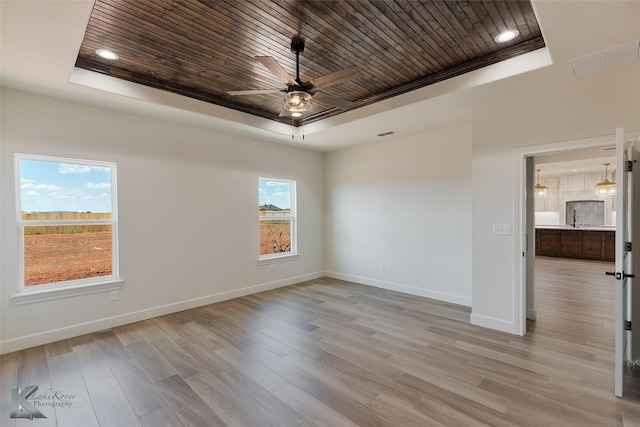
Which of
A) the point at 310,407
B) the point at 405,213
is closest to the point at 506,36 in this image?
the point at 405,213

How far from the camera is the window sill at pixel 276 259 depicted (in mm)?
5305

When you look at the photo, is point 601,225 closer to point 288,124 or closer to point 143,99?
point 288,124

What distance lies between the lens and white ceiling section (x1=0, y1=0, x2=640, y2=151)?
77.2 inches

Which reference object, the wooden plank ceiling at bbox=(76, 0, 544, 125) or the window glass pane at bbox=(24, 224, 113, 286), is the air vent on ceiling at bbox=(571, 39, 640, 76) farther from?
the window glass pane at bbox=(24, 224, 113, 286)

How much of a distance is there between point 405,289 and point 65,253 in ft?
16.1

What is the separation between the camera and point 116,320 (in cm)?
367

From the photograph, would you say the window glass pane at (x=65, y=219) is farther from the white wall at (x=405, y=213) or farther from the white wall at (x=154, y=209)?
the white wall at (x=405, y=213)

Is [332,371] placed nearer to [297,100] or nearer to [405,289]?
[297,100]

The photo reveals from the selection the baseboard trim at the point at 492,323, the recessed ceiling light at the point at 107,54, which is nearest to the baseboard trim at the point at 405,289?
the baseboard trim at the point at 492,323

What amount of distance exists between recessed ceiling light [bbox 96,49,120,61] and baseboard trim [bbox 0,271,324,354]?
3.00 metres

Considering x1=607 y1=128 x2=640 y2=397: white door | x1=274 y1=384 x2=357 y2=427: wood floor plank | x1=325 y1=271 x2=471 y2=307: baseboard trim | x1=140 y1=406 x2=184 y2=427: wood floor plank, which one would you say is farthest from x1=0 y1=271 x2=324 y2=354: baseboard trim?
x1=607 y1=128 x2=640 y2=397: white door

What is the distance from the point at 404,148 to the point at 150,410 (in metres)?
4.79

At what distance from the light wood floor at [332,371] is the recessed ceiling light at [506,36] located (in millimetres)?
3002

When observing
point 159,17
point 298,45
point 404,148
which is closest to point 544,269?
point 404,148
